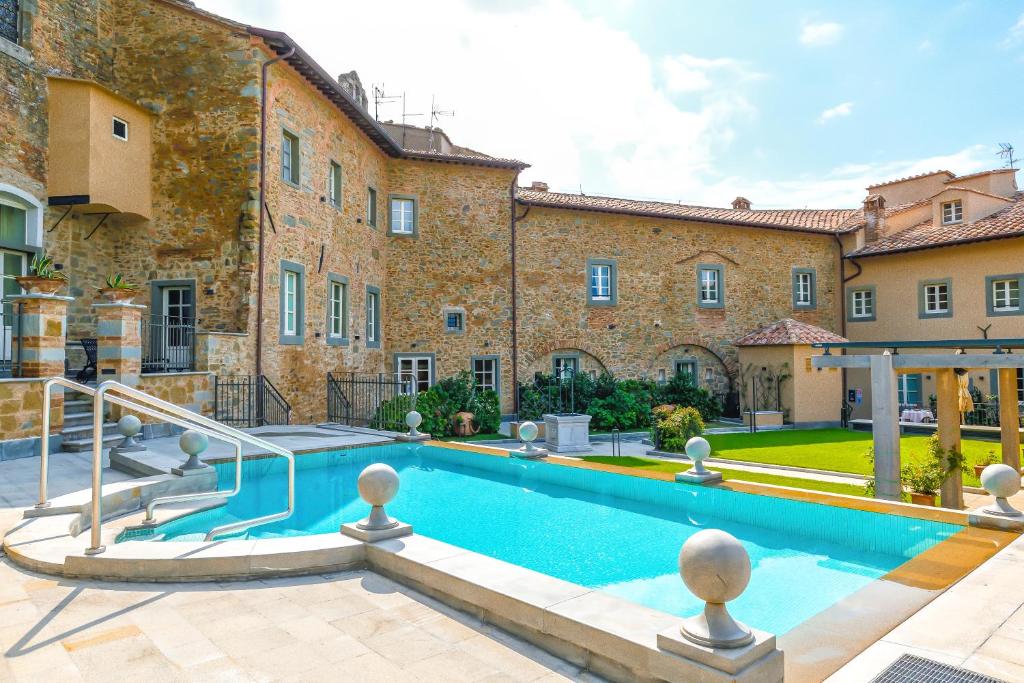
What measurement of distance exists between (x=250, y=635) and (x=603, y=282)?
17.7 meters

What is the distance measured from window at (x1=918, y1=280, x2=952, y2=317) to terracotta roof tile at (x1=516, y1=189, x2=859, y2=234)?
3.52 m

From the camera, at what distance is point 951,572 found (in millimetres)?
4695

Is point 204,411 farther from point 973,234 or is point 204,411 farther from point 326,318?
point 973,234

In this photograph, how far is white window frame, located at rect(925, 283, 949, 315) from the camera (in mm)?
20031

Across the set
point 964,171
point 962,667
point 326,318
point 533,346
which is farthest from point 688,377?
point 962,667

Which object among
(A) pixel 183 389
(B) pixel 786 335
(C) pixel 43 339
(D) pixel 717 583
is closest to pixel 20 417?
(C) pixel 43 339

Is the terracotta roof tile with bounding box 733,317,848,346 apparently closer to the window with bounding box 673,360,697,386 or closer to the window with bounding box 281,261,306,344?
the window with bounding box 673,360,697,386

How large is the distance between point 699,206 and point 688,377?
285 inches

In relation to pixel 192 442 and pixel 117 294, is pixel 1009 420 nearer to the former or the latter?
pixel 192 442

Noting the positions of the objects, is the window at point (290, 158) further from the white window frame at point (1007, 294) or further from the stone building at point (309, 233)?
the white window frame at point (1007, 294)

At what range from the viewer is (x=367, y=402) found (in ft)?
51.4

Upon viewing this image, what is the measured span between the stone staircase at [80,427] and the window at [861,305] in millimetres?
22863

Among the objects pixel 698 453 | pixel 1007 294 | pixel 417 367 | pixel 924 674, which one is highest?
pixel 1007 294

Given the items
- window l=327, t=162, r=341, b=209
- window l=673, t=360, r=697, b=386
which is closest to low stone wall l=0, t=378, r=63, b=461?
window l=327, t=162, r=341, b=209
